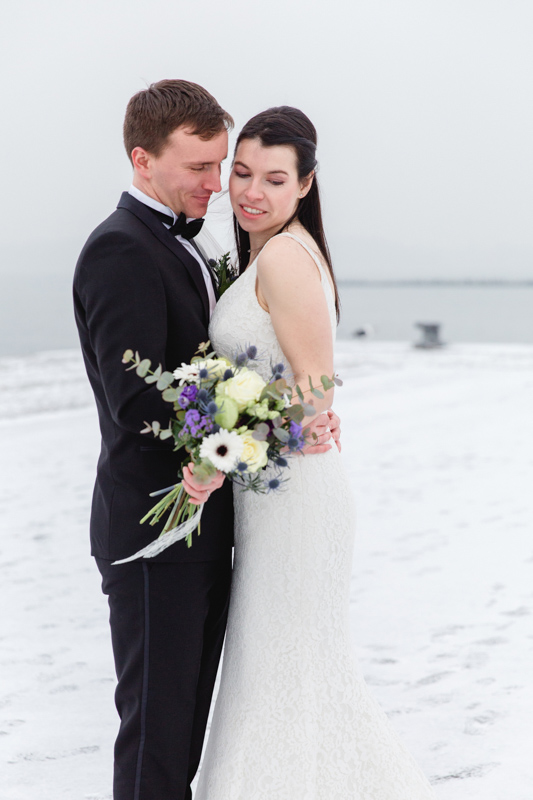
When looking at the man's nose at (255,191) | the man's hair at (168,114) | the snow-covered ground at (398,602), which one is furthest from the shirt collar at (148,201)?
the snow-covered ground at (398,602)

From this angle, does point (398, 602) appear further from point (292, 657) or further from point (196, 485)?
point (196, 485)

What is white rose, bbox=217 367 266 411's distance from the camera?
1.95 metres

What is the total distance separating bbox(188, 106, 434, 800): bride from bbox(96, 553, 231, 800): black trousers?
201mm

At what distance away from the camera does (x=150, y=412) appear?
2.14 m

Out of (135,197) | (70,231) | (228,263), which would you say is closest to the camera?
(135,197)

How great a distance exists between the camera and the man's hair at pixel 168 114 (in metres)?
2.30

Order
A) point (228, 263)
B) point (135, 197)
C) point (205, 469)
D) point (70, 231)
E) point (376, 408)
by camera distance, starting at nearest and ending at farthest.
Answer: point (205, 469), point (135, 197), point (228, 263), point (376, 408), point (70, 231)

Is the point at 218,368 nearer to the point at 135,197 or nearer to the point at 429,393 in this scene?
the point at 135,197

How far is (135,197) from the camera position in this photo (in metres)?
2.40

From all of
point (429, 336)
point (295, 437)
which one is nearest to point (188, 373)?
point (295, 437)

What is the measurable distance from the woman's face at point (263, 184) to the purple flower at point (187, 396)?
0.84m

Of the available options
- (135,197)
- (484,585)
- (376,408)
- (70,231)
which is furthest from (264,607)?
(70,231)

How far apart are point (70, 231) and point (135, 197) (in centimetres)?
6396

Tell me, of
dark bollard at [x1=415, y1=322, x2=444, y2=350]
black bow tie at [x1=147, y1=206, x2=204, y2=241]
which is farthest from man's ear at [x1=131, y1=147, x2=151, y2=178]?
dark bollard at [x1=415, y1=322, x2=444, y2=350]
